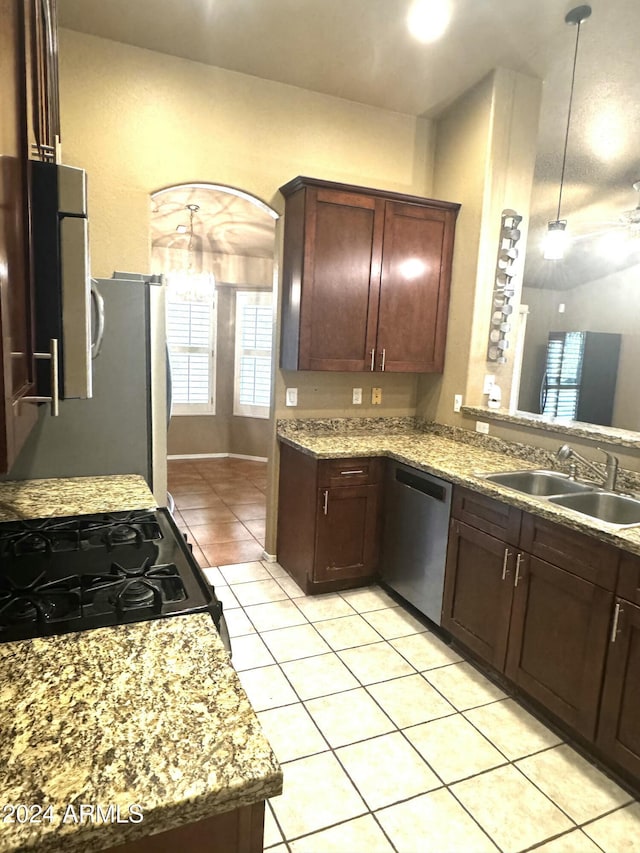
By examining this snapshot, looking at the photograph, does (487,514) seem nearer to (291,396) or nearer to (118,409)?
(291,396)

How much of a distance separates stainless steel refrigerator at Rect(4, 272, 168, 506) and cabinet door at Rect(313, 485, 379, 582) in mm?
1103

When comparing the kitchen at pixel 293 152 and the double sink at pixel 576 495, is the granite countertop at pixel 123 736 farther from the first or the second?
the kitchen at pixel 293 152

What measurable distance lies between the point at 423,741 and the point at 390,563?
1.21 metres

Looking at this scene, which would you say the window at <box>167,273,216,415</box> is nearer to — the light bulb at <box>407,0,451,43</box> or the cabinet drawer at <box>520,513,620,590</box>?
the light bulb at <box>407,0,451,43</box>

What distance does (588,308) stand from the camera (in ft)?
21.8

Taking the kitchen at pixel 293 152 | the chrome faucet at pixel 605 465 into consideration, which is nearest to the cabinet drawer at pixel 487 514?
the chrome faucet at pixel 605 465

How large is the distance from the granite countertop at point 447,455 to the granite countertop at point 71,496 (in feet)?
3.87

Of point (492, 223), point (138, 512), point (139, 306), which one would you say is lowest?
point (138, 512)

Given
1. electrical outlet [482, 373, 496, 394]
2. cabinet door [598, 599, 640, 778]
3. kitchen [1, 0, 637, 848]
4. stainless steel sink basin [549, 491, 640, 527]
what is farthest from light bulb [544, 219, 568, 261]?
cabinet door [598, 599, 640, 778]

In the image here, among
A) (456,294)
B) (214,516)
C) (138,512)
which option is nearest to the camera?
(138,512)

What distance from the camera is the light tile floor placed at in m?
1.67

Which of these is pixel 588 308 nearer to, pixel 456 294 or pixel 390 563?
pixel 456 294

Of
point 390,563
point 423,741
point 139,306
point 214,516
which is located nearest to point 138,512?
point 139,306

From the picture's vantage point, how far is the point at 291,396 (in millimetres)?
3480
